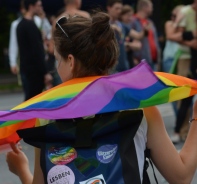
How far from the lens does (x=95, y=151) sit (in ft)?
7.88

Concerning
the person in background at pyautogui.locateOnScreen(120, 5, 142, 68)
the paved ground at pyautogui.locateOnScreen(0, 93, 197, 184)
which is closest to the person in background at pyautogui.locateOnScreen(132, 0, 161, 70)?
the person in background at pyautogui.locateOnScreen(120, 5, 142, 68)

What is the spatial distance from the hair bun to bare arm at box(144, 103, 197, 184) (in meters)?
0.27

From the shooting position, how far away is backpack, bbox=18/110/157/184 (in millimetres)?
2391

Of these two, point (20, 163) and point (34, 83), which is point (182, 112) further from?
point (20, 163)

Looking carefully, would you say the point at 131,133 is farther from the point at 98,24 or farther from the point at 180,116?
the point at 180,116

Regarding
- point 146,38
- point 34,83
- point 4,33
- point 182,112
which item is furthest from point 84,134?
point 4,33

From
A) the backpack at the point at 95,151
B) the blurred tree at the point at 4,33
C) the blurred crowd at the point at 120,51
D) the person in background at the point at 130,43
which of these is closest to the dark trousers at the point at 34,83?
the blurred crowd at the point at 120,51

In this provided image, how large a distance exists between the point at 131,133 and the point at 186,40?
632 cm

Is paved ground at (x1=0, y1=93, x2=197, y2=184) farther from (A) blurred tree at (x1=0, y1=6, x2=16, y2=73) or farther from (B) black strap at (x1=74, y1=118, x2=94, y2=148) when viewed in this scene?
(A) blurred tree at (x1=0, y1=6, x2=16, y2=73)

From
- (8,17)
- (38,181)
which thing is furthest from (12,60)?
(8,17)

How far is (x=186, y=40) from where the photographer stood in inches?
340

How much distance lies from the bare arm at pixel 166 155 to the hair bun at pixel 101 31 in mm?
273

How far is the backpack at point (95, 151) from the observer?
2391mm

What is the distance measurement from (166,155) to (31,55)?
7.01m
